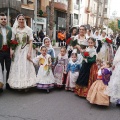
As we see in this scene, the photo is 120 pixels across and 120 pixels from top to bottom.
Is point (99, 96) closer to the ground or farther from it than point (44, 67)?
closer to the ground

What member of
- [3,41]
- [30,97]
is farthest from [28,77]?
[3,41]

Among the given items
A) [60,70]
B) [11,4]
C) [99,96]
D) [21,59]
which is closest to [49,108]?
[99,96]

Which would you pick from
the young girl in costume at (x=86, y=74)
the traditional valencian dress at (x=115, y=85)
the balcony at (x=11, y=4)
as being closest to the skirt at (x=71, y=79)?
the young girl in costume at (x=86, y=74)

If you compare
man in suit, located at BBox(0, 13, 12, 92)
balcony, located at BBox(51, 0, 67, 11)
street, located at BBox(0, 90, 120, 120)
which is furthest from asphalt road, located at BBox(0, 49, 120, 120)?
balcony, located at BBox(51, 0, 67, 11)

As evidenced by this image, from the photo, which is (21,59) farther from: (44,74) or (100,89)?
(100,89)

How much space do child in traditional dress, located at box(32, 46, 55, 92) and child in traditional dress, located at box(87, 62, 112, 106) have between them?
1252 mm

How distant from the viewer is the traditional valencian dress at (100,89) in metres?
4.92

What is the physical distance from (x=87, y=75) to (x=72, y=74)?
591 mm

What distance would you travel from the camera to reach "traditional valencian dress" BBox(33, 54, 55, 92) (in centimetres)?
593

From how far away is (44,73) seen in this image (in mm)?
5973

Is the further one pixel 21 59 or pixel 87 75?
pixel 21 59

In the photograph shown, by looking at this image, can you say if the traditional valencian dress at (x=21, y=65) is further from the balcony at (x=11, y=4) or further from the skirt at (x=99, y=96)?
the balcony at (x=11, y=4)

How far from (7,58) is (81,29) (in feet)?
7.05

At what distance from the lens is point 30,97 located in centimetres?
549
